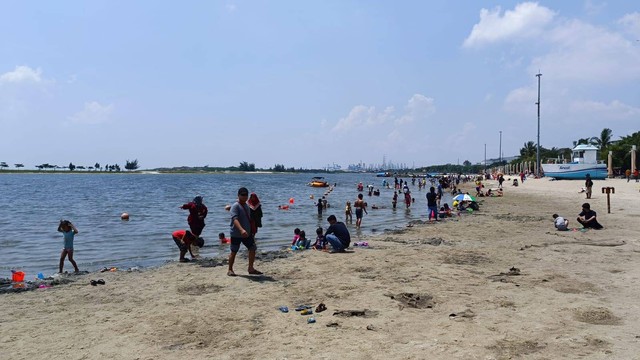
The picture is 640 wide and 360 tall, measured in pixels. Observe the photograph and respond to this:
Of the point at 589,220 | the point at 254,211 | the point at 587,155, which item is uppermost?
the point at 587,155

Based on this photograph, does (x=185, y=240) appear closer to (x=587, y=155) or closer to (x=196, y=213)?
(x=196, y=213)

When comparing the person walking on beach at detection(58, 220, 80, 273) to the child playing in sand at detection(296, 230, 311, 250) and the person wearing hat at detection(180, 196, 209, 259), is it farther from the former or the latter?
the child playing in sand at detection(296, 230, 311, 250)

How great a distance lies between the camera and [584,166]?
161 feet

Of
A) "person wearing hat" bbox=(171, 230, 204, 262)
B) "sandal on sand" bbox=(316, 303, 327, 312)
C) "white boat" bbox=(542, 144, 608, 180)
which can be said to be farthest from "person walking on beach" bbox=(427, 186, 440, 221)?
"white boat" bbox=(542, 144, 608, 180)

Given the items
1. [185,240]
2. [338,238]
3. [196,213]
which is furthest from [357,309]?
[185,240]

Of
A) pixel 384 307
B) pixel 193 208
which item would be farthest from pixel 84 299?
pixel 384 307

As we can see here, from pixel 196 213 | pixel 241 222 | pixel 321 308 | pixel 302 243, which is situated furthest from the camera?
pixel 302 243

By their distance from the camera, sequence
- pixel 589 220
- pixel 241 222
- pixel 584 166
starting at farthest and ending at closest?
pixel 584 166 < pixel 589 220 < pixel 241 222

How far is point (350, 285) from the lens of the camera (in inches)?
347

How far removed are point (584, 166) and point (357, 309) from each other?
166ft

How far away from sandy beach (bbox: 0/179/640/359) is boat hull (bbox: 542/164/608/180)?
4207 cm

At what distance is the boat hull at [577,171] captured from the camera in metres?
48.8

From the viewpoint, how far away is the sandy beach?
567 cm

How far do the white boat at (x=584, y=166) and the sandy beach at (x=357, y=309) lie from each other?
138 ft
